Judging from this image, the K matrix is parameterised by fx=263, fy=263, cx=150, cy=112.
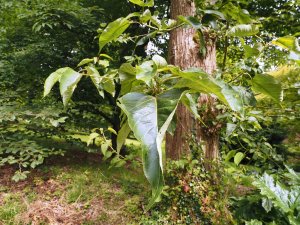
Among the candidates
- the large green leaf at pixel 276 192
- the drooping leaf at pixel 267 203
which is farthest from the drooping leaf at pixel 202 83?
the drooping leaf at pixel 267 203

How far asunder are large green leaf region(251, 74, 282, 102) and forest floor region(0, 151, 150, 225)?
2184mm

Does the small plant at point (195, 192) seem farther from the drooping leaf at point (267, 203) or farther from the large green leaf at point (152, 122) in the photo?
the large green leaf at point (152, 122)

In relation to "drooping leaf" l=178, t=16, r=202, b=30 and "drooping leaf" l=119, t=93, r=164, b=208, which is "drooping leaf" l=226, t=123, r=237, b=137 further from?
"drooping leaf" l=119, t=93, r=164, b=208

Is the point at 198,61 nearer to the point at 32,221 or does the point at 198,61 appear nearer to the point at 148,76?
the point at 148,76

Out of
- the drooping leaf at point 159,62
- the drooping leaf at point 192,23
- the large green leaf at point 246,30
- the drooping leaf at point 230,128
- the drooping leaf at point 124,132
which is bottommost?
the drooping leaf at point 230,128

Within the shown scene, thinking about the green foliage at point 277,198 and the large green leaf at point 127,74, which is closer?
the large green leaf at point 127,74

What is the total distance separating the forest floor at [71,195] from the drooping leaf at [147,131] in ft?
7.47

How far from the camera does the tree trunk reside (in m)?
1.59

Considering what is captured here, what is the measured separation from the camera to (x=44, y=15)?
9.93 feet

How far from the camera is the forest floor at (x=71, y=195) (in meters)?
2.46

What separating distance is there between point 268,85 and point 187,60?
1.18m

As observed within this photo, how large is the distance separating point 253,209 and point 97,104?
253 cm

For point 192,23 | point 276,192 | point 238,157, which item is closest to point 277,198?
point 276,192

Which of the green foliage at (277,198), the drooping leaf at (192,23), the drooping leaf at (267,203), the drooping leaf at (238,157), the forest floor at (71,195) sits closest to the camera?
the drooping leaf at (192,23)
